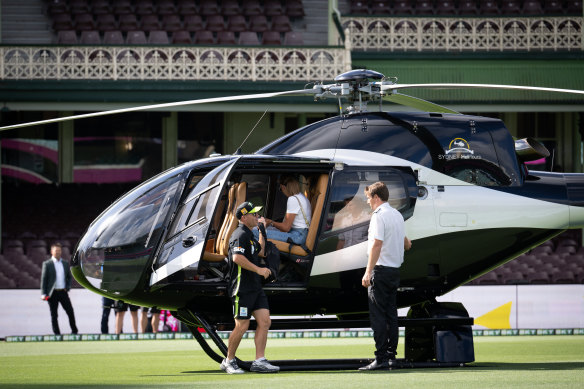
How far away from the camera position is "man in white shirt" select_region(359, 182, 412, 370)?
1048cm

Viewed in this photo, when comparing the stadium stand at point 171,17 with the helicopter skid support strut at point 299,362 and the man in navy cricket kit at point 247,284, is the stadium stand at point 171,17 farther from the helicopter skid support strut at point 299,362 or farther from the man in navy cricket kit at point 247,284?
the man in navy cricket kit at point 247,284

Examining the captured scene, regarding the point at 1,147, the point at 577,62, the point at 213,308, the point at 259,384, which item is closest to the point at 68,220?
the point at 1,147

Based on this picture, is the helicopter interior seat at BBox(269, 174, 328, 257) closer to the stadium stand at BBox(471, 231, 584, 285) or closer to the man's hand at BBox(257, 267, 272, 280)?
the man's hand at BBox(257, 267, 272, 280)

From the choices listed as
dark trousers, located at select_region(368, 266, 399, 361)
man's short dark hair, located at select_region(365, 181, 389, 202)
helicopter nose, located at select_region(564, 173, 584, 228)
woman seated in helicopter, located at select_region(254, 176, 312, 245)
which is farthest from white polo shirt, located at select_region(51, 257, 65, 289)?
helicopter nose, located at select_region(564, 173, 584, 228)

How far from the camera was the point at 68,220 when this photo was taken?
98.0ft

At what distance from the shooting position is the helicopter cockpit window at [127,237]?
10.8m

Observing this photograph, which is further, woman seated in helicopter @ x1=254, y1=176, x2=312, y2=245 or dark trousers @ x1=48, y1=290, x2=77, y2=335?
dark trousers @ x1=48, y1=290, x2=77, y2=335

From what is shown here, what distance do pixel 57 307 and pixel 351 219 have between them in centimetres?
1050

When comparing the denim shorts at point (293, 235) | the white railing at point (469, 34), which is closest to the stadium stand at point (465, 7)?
the white railing at point (469, 34)

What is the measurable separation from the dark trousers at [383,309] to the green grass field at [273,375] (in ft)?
1.11

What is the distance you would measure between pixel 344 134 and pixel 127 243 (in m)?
2.84

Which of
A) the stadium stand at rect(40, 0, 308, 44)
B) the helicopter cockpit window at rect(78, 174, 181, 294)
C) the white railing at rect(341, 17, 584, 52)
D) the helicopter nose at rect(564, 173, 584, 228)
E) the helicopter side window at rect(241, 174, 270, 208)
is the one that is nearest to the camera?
the helicopter cockpit window at rect(78, 174, 181, 294)

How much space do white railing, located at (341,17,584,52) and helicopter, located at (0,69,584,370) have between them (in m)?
18.6

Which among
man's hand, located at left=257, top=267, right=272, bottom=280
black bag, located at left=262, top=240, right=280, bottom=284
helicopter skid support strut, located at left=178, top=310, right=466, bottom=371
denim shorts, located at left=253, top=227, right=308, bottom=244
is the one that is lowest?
helicopter skid support strut, located at left=178, top=310, right=466, bottom=371
